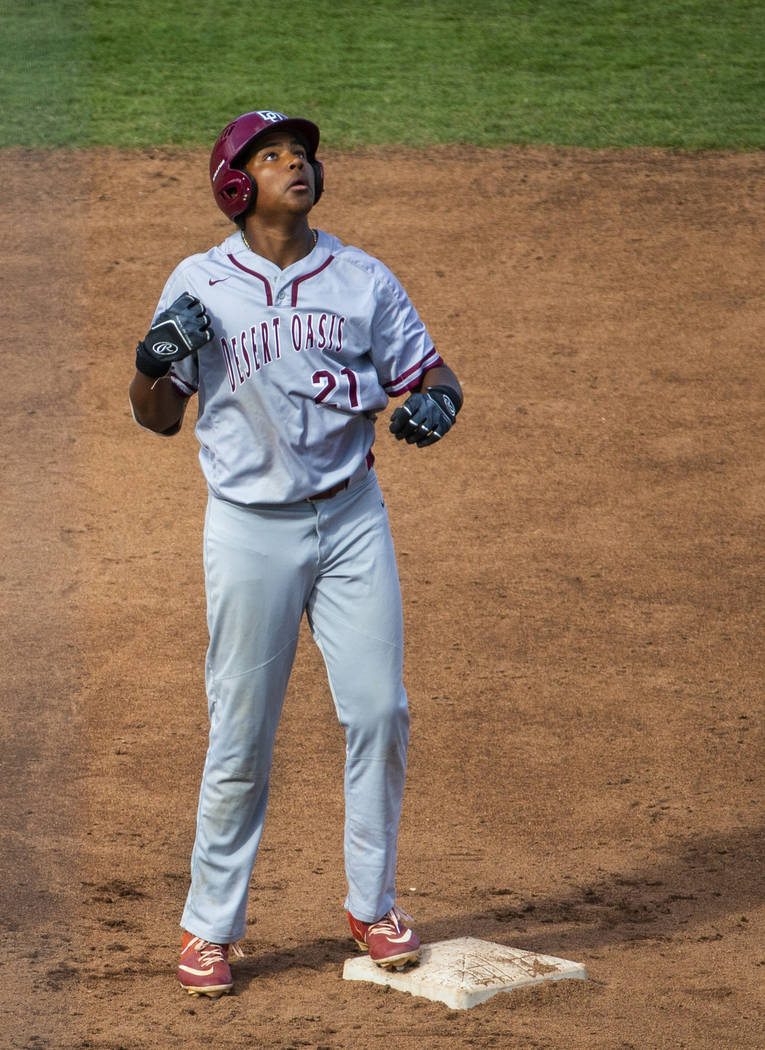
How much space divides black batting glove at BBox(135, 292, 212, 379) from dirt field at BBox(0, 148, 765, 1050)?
61.1 inches

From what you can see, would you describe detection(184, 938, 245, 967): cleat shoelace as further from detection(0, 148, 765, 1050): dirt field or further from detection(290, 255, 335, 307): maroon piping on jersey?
detection(290, 255, 335, 307): maroon piping on jersey

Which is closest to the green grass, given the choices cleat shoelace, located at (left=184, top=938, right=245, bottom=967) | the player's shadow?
the player's shadow

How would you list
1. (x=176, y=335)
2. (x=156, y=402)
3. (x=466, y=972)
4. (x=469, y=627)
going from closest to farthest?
(x=176, y=335)
(x=156, y=402)
(x=466, y=972)
(x=469, y=627)

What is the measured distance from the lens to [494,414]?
8.23m

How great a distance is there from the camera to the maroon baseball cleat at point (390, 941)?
3.73m

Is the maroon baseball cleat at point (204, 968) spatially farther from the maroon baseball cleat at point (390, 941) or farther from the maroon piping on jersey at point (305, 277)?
the maroon piping on jersey at point (305, 277)

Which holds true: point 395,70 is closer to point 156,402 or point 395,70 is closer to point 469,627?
point 469,627

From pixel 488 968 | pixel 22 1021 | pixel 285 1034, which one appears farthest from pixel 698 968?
pixel 22 1021

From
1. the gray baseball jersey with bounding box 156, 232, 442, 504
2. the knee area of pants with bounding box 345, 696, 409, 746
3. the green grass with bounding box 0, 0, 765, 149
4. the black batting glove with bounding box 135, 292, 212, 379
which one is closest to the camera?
the black batting glove with bounding box 135, 292, 212, 379

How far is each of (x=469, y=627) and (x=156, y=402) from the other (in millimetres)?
2832

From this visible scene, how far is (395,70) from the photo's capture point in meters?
12.9

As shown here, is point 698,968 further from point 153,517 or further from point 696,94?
point 696,94

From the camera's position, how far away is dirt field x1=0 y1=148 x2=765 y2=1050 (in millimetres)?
3848

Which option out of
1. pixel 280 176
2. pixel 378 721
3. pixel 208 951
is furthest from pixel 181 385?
pixel 208 951
